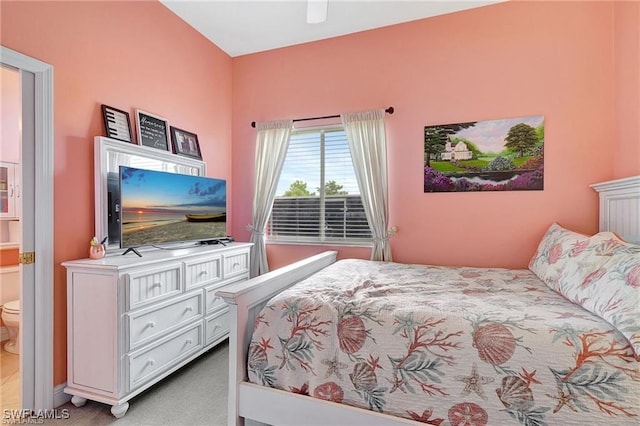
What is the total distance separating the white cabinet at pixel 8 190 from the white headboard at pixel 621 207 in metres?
5.03

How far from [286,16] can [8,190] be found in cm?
319

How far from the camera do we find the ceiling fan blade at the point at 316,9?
1813mm

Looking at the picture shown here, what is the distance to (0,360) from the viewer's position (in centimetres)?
237

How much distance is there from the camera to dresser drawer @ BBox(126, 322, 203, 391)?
5.90ft

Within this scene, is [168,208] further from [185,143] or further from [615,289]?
[615,289]

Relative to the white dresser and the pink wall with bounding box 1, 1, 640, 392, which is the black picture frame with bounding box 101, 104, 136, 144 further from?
the white dresser

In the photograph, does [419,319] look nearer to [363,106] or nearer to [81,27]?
[363,106]

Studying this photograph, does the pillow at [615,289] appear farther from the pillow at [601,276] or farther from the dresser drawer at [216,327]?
the dresser drawer at [216,327]

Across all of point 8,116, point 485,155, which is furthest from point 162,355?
point 485,155

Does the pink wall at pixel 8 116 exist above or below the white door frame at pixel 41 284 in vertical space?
above

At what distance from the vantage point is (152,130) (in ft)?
8.25

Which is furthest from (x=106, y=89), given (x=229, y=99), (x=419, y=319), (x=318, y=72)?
(x=419, y=319)

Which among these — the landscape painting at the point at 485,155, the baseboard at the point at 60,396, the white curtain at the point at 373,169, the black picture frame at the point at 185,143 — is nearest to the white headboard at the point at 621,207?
the landscape painting at the point at 485,155

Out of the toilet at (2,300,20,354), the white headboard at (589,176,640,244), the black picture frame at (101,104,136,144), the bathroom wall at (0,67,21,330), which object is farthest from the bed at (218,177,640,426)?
the bathroom wall at (0,67,21,330)
